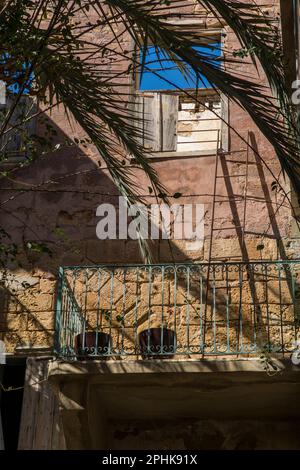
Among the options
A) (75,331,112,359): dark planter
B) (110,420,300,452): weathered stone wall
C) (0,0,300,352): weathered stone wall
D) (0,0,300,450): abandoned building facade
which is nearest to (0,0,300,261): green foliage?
(0,0,300,450): abandoned building facade

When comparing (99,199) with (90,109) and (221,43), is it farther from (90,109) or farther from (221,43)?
(90,109)

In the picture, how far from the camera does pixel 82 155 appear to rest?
9.43 metres

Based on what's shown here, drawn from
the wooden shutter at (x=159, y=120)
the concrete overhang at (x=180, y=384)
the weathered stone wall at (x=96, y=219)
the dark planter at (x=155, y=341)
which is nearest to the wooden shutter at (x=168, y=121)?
the wooden shutter at (x=159, y=120)

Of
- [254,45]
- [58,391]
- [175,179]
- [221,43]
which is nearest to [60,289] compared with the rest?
[58,391]

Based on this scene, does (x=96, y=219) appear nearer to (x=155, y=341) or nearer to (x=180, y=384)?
(x=155, y=341)

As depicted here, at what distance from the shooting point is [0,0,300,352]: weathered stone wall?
28.5 feet

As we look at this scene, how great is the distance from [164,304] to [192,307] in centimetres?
33

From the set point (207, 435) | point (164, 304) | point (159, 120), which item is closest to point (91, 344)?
point (164, 304)

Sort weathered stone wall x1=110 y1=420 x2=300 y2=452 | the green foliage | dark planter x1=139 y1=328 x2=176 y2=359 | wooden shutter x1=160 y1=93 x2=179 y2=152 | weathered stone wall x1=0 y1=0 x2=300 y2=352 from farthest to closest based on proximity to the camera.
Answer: wooden shutter x1=160 y1=93 x2=179 y2=152 < weathered stone wall x1=0 y1=0 x2=300 y2=352 < weathered stone wall x1=110 y1=420 x2=300 y2=452 < dark planter x1=139 y1=328 x2=176 y2=359 < the green foliage

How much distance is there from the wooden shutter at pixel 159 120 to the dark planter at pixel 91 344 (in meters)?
2.49

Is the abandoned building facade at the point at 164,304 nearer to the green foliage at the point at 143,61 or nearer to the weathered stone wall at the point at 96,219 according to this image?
the weathered stone wall at the point at 96,219

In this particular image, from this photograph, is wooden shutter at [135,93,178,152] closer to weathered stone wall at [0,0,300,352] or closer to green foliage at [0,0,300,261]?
weathered stone wall at [0,0,300,352]

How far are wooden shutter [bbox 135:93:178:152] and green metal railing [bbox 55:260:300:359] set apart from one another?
5.08ft

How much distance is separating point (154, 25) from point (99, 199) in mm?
3567
